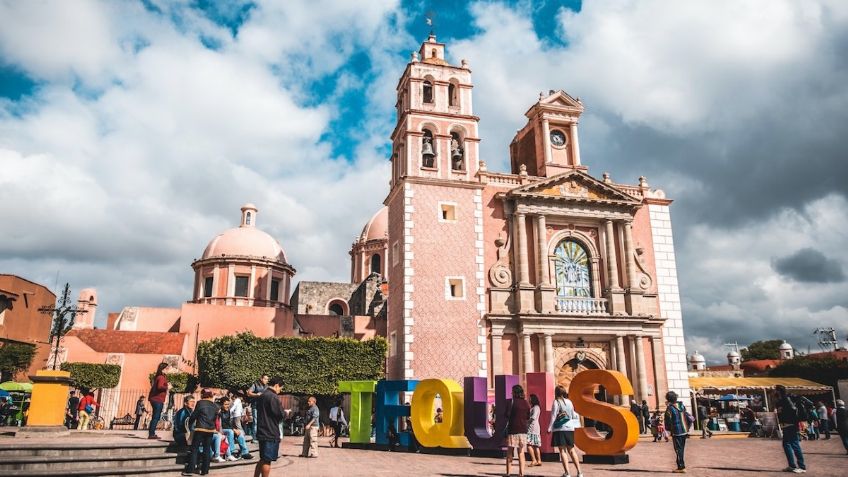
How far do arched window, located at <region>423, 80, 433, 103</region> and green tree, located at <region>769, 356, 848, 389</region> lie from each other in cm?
4293

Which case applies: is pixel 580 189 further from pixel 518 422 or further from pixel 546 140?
pixel 518 422

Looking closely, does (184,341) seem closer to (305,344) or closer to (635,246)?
(305,344)

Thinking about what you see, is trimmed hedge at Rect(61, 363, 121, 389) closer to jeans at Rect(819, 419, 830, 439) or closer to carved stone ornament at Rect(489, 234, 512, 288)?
carved stone ornament at Rect(489, 234, 512, 288)

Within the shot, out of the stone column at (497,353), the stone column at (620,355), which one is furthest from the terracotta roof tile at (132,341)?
the stone column at (620,355)

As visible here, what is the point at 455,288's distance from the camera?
24.0m

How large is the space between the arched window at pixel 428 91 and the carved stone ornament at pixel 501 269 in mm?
7088

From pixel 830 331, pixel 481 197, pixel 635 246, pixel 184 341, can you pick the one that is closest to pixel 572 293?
Answer: pixel 635 246

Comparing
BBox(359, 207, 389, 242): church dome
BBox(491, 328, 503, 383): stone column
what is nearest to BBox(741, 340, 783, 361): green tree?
BBox(359, 207, 389, 242): church dome

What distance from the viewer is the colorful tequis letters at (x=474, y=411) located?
1326 centimetres

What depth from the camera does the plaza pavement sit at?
37.2 feet

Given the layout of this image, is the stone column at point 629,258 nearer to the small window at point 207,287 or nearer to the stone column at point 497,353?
the stone column at point 497,353

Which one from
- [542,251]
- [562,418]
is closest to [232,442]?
[562,418]

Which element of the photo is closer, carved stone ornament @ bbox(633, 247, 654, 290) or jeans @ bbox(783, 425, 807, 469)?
jeans @ bbox(783, 425, 807, 469)

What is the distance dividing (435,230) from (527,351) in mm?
5952
